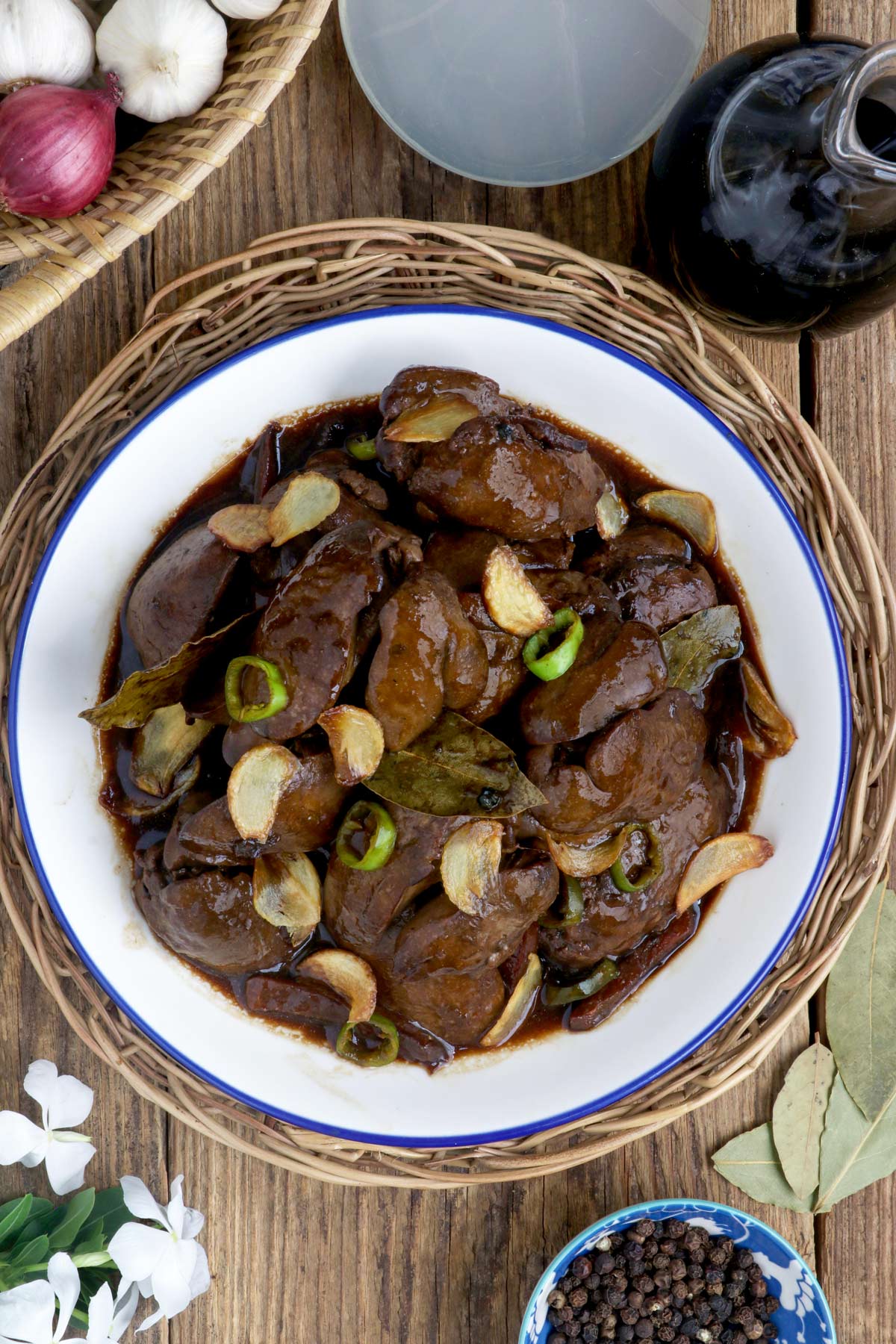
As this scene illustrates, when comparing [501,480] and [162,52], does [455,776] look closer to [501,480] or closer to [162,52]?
[501,480]

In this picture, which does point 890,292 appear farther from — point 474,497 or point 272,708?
point 272,708

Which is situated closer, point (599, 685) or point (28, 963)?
point (599, 685)

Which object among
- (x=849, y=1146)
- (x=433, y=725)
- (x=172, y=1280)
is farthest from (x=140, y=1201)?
(x=849, y=1146)

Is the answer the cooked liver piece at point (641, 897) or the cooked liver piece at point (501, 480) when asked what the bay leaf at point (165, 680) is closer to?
the cooked liver piece at point (501, 480)

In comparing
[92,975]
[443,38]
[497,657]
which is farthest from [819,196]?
[92,975]

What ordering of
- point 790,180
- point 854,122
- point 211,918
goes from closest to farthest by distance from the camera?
point 854,122
point 790,180
point 211,918

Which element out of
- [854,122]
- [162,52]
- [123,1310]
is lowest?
[123,1310]

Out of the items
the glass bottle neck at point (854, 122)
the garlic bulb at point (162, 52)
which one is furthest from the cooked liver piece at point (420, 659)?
the garlic bulb at point (162, 52)

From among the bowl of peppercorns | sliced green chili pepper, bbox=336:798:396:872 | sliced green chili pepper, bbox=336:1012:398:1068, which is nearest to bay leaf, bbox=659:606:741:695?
sliced green chili pepper, bbox=336:798:396:872
